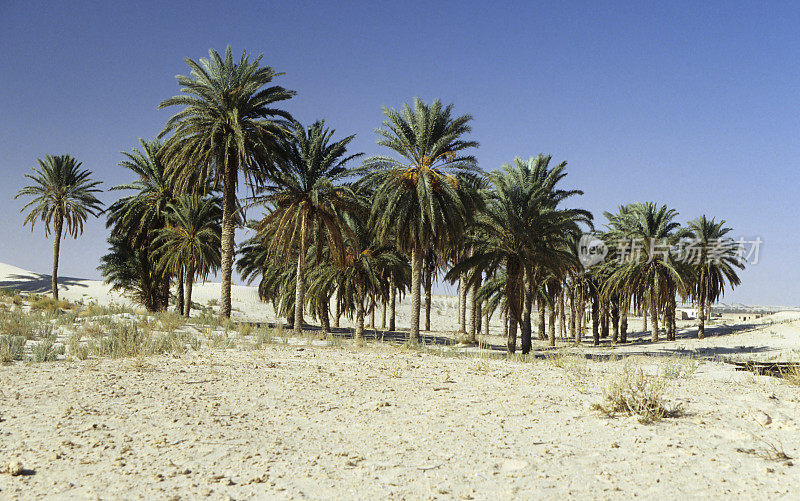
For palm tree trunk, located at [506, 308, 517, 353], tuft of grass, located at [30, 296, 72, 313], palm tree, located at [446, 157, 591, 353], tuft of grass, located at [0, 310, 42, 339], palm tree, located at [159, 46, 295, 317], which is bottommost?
palm tree trunk, located at [506, 308, 517, 353]

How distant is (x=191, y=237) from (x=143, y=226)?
3800 mm

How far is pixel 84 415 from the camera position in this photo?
662cm

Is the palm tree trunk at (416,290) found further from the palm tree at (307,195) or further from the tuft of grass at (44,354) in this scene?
the tuft of grass at (44,354)

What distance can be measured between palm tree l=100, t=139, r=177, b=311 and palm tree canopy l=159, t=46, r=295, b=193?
5426 mm

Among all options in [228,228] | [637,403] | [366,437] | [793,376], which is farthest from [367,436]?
[228,228]

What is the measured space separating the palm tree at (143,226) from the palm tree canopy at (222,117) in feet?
17.8

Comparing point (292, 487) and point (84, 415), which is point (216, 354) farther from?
point (292, 487)

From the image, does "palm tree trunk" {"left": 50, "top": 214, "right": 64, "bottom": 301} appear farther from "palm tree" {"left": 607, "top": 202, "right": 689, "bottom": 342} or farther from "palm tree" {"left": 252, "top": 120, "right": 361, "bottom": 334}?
"palm tree" {"left": 607, "top": 202, "right": 689, "bottom": 342}

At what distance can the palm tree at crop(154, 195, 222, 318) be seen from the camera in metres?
29.1

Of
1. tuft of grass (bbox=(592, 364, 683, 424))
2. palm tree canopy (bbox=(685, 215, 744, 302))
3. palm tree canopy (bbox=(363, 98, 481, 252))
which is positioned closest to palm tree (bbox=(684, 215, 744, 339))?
palm tree canopy (bbox=(685, 215, 744, 302))

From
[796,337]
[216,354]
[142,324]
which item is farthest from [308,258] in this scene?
[796,337]

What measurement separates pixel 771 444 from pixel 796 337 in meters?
33.3

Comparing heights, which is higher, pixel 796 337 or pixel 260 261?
pixel 260 261

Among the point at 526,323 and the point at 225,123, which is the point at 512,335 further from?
the point at 225,123
